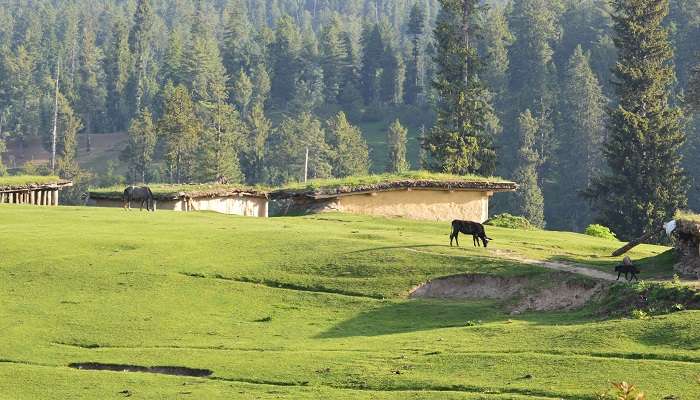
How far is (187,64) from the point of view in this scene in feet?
635

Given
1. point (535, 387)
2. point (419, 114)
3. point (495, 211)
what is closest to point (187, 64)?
point (419, 114)

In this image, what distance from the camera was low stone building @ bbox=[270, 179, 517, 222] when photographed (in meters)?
51.6

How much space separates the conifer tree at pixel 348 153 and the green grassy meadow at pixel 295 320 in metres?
104

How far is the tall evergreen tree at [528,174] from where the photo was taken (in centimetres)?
13300

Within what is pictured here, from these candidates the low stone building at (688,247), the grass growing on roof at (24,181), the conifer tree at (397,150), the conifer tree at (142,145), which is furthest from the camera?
the conifer tree at (142,145)

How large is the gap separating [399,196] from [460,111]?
3731 cm

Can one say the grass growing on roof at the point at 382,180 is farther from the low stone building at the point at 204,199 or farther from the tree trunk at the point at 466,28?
the tree trunk at the point at 466,28

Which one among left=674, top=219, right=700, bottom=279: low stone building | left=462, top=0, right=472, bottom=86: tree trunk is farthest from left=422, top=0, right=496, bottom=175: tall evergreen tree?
left=674, top=219, right=700, bottom=279: low stone building

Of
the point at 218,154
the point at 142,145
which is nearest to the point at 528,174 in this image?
the point at 218,154

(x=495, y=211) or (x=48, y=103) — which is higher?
(x=48, y=103)

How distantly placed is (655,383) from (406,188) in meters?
30.3

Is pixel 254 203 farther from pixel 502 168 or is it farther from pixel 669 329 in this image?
pixel 502 168

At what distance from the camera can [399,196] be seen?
52656mm

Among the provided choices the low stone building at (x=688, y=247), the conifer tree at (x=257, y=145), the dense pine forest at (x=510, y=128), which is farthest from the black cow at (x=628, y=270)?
the conifer tree at (x=257, y=145)
